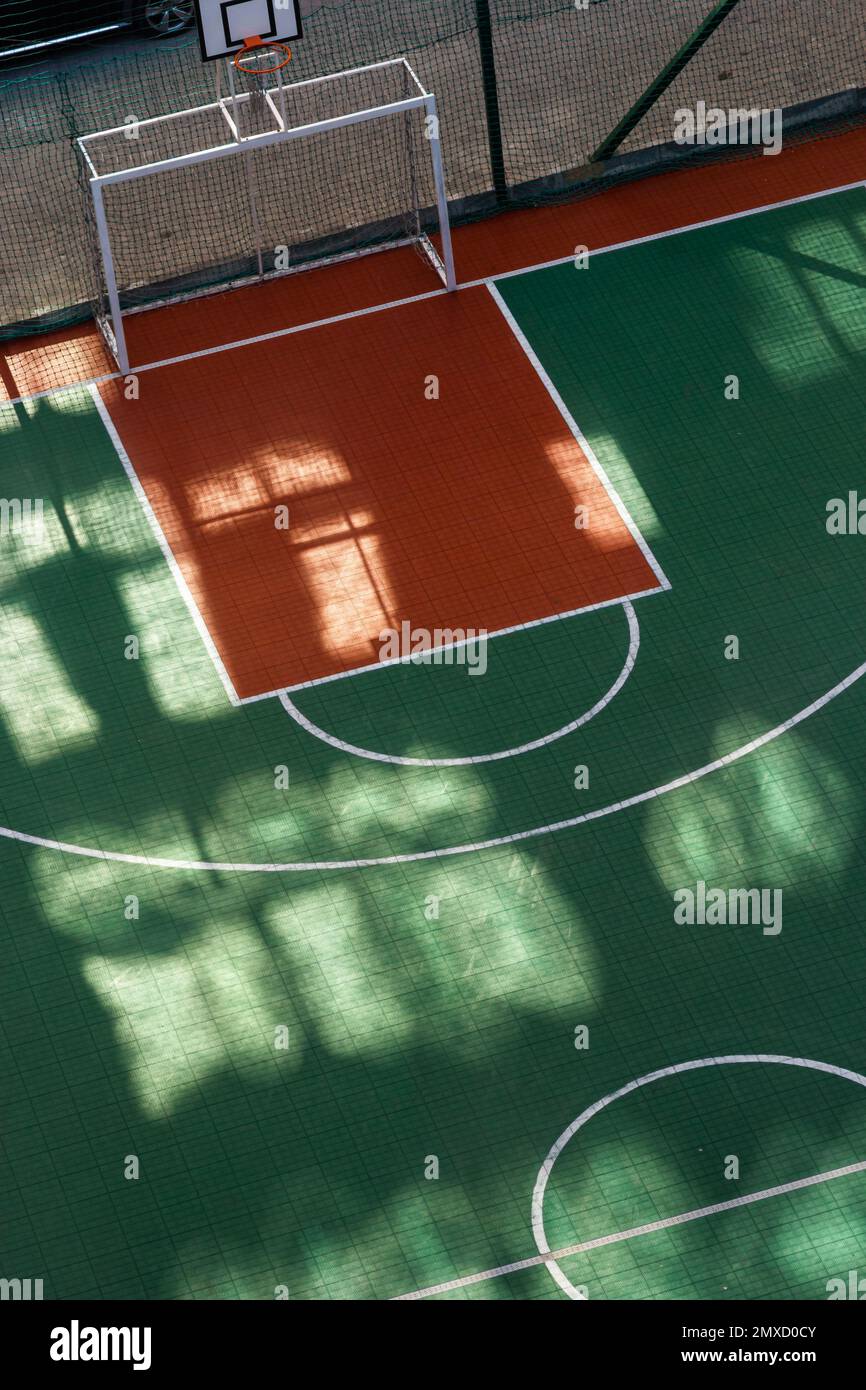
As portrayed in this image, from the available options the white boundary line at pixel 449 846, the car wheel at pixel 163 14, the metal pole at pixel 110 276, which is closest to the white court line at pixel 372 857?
the white boundary line at pixel 449 846

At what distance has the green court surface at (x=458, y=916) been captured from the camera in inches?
858

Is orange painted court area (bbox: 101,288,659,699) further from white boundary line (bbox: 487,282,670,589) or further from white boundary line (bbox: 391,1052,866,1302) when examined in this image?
white boundary line (bbox: 391,1052,866,1302)

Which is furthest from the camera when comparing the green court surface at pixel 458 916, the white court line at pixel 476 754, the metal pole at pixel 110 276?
the metal pole at pixel 110 276

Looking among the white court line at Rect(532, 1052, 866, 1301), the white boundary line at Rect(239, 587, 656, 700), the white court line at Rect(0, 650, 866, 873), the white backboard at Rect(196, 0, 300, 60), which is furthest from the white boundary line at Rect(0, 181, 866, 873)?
the white backboard at Rect(196, 0, 300, 60)

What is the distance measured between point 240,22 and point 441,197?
314cm

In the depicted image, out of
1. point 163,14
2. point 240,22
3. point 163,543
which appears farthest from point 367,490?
point 163,14

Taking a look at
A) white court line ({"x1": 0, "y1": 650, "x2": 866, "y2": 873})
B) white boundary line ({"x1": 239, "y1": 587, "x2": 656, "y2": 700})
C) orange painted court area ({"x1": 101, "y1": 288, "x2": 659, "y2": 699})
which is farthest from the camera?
orange painted court area ({"x1": 101, "y1": 288, "x2": 659, "y2": 699})

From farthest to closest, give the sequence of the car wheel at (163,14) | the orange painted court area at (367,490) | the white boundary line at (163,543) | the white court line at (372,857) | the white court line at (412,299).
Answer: the car wheel at (163,14) < the white court line at (412,299) < the orange painted court area at (367,490) < the white boundary line at (163,543) < the white court line at (372,857)

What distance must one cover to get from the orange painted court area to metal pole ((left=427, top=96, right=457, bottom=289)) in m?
0.35

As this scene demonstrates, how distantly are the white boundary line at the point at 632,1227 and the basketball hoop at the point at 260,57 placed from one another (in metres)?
11.8

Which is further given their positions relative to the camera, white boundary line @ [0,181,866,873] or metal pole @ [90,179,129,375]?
metal pole @ [90,179,129,375]

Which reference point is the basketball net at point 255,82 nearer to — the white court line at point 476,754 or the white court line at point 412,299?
the white court line at point 412,299

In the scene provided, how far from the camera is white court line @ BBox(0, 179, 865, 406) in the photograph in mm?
28547
